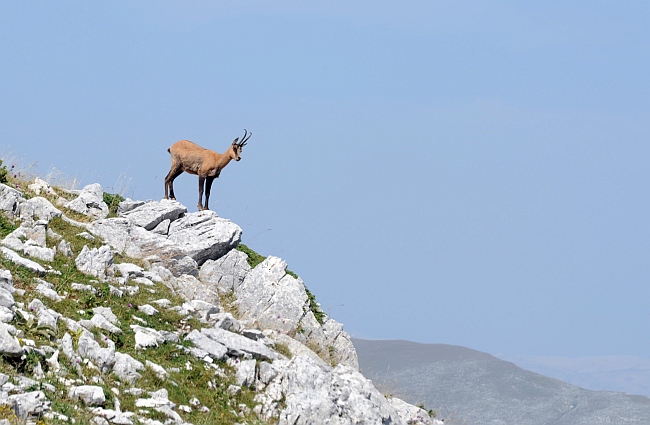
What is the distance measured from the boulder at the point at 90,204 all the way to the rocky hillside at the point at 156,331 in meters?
0.07

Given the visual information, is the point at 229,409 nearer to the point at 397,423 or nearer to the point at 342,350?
the point at 397,423

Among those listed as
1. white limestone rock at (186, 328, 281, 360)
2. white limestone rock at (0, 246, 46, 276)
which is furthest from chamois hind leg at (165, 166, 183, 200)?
white limestone rock at (186, 328, 281, 360)

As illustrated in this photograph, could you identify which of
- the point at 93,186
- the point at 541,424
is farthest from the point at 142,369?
the point at 541,424

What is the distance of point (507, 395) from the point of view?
75.8 metres

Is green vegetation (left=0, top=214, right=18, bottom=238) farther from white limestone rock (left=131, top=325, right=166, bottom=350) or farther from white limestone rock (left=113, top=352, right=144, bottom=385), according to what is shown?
white limestone rock (left=113, top=352, right=144, bottom=385)

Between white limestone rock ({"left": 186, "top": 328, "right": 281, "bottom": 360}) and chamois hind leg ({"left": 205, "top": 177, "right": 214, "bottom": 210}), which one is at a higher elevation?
chamois hind leg ({"left": 205, "top": 177, "right": 214, "bottom": 210})

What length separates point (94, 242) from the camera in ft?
62.9

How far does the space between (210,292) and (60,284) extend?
4.94 metres

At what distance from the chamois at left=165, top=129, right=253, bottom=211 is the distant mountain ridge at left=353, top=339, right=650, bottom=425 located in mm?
39848

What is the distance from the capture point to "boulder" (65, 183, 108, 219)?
2225cm

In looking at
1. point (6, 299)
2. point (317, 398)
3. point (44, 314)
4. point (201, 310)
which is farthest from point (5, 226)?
point (317, 398)

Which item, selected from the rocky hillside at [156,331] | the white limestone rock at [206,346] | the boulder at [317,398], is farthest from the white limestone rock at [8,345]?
the boulder at [317,398]

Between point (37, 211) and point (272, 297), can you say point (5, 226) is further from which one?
point (272, 297)

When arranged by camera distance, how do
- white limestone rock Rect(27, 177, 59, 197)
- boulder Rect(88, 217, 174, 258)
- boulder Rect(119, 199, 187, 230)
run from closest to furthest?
boulder Rect(88, 217, 174, 258) < boulder Rect(119, 199, 187, 230) < white limestone rock Rect(27, 177, 59, 197)
